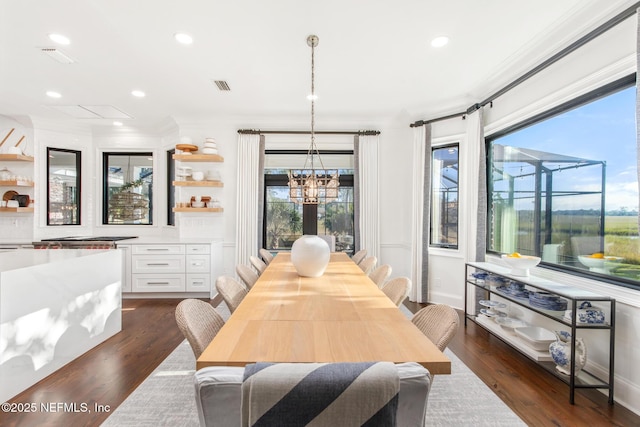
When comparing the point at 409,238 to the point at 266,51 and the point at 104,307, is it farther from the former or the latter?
the point at 104,307

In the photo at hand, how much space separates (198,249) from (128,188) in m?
2.18

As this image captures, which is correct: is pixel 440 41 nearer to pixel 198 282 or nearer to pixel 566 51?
pixel 566 51

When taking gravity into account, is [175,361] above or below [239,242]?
below

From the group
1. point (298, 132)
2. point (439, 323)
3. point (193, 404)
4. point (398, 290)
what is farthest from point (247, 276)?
point (298, 132)

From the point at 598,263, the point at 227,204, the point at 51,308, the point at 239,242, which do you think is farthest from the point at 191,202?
the point at 598,263

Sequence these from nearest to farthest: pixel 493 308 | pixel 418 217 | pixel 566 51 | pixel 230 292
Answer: pixel 230 292, pixel 566 51, pixel 493 308, pixel 418 217

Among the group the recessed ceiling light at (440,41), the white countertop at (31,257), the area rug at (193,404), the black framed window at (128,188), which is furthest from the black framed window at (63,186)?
the recessed ceiling light at (440,41)

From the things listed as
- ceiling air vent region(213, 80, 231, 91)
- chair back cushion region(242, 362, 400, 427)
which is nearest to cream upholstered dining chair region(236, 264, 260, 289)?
chair back cushion region(242, 362, 400, 427)

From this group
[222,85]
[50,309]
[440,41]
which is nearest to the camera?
[50,309]

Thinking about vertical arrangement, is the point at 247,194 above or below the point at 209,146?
below

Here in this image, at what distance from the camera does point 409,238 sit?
468cm

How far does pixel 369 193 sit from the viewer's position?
4.73 m

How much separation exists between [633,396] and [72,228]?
7.00m

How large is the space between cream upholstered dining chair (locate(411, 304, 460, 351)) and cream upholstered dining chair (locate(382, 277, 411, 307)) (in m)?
0.38
